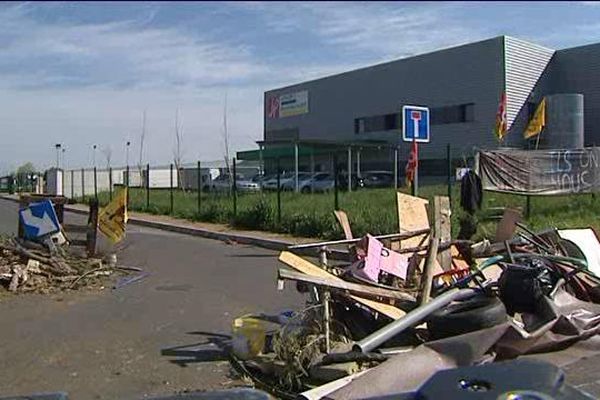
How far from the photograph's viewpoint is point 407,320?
6402mm

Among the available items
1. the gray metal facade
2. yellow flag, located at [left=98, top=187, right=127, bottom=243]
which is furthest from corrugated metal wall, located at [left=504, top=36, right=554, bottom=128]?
yellow flag, located at [left=98, top=187, right=127, bottom=243]

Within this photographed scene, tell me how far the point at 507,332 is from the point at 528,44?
144 ft

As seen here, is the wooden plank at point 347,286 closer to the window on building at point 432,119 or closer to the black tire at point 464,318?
the black tire at point 464,318

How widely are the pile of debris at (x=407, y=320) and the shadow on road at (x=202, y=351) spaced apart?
33cm

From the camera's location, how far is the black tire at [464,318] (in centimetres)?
644

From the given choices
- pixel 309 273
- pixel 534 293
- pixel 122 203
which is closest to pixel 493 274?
pixel 534 293

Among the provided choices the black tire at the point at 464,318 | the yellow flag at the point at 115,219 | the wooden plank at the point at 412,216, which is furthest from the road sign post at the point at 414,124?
the black tire at the point at 464,318

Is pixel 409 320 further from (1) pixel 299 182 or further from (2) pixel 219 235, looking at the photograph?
(1) pixel 299 182

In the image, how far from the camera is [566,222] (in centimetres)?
1566

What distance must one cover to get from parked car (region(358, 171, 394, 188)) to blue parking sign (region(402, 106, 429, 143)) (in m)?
27.0

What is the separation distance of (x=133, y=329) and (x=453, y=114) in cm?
4321

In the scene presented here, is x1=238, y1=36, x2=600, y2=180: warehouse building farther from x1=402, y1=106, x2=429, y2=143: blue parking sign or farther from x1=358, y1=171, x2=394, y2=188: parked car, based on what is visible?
x1=402, y1=106, x2=429, y2=143: blue parking sign

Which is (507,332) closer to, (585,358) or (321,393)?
(585,358)

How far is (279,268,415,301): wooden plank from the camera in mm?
6656
